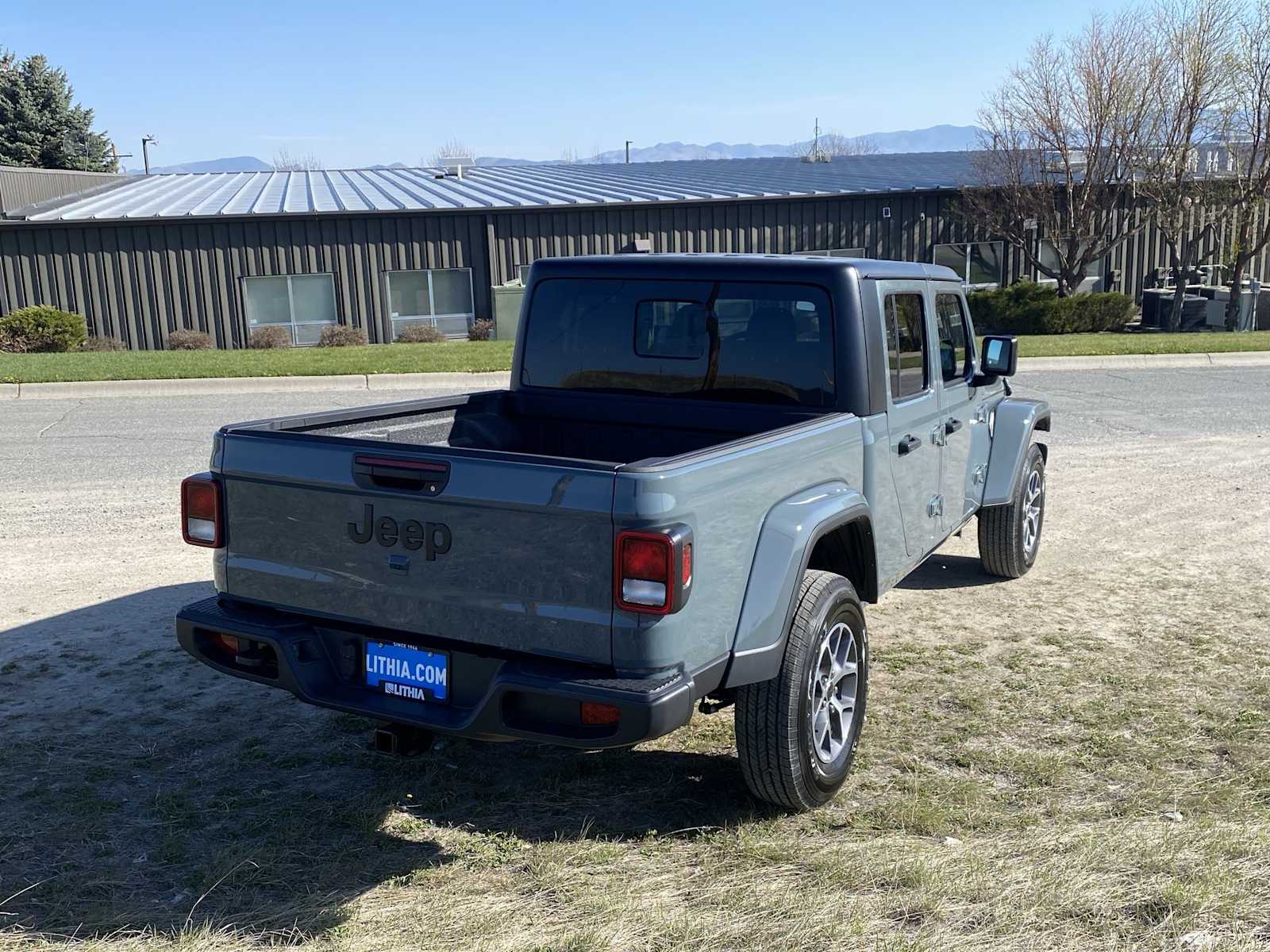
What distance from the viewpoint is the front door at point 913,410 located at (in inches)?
201

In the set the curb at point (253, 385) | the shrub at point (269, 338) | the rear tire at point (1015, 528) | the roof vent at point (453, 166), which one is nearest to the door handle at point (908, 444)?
the rear tire at point (1015, 528)

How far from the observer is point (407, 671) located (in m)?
3.87

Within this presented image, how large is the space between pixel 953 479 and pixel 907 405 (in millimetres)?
1024

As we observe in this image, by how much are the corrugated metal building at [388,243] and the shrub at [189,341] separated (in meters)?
1.11

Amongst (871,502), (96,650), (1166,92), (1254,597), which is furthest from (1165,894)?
(1166,92)

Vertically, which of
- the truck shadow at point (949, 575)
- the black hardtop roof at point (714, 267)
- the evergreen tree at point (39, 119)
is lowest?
the truck shadow at point (949, 575)

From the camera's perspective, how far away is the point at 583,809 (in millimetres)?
4332

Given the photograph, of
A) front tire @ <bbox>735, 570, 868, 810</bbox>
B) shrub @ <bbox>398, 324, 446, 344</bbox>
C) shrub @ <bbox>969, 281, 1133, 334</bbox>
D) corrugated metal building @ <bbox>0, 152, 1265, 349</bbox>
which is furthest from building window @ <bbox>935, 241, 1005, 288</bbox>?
front tire @ <bbox>735, 570, 868, 810</bbox>

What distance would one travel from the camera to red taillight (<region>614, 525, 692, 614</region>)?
3.38 meters

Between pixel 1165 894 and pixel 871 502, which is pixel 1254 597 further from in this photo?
pixel 1165 894

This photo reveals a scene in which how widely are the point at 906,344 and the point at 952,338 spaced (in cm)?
101

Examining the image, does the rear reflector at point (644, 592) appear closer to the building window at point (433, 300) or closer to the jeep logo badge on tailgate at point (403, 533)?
the jeep logo badge on tailgate at point (403, 533)

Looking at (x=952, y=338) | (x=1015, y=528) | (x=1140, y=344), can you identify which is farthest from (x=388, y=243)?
(x=952, y=338)

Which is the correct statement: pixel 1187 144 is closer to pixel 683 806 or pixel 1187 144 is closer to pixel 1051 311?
pixel 1051 311
